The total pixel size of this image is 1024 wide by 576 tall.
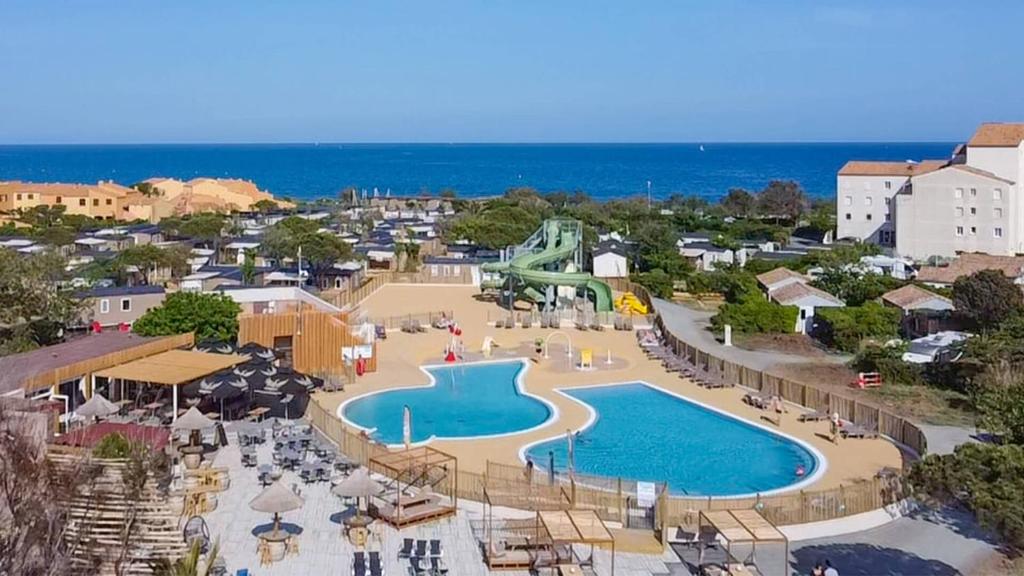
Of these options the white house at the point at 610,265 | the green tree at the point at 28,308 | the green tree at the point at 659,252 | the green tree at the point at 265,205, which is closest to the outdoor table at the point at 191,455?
the green tree at the point at 28,308

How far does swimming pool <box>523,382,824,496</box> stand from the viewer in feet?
71.2

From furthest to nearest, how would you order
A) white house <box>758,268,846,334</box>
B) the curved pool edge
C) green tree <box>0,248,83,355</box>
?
white house <box>758,268,846,334</box>
green tree <box>0,248,83,355</box>
the curved pool edge

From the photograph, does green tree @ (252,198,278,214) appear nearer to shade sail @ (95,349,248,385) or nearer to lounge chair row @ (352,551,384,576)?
shade sail @ (95,349,248,385)

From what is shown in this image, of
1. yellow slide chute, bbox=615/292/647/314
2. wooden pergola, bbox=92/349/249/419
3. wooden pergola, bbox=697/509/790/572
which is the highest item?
wooden pergola, bbox=92/349/249/419

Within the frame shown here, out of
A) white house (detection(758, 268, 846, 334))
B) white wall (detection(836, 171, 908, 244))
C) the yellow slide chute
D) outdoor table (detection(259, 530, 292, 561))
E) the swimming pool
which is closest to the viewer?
outdoor table (detection(259, 530, 292, 561))

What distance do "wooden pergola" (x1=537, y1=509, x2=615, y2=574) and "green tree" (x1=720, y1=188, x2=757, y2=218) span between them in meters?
73.0

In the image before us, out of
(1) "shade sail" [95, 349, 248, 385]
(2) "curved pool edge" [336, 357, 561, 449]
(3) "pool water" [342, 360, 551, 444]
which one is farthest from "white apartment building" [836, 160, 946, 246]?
(1) "shade sail" [95, 349, 248, 385]

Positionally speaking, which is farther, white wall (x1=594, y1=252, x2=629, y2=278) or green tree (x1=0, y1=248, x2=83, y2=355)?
white wall (x1=594, y1=252, x2=629, y2=278)

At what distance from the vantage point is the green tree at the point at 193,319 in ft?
96.5

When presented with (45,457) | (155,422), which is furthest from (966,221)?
(45,457)

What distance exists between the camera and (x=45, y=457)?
1130 cm

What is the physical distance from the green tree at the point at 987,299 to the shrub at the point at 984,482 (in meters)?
21.1

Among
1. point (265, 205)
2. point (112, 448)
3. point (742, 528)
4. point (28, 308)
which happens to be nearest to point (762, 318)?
point (742, 528)

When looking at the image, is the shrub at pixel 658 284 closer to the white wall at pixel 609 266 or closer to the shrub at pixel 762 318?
the white wall at pixel 609 266
